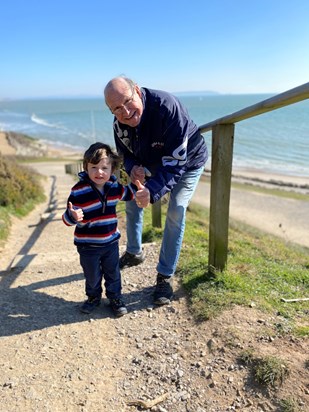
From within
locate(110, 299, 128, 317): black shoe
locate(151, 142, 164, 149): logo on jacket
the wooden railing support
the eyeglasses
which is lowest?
locate(110, 299, 128, 317): black shoe

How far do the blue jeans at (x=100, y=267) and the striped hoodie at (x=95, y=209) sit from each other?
75mm

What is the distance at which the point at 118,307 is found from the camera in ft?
10.7

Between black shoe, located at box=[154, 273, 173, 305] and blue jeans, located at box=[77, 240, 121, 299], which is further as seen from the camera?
black shoe, located at box=[154, 273, 173, 305]

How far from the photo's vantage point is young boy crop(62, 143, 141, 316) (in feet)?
9.64

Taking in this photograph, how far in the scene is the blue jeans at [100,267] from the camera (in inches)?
122

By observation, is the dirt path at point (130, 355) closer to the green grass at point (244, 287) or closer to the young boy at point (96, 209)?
the green grass at point (244, 287)

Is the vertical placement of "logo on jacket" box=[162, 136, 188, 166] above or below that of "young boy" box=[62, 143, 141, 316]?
above

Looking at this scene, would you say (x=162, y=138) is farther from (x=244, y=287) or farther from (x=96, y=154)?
(x=244, y=287)

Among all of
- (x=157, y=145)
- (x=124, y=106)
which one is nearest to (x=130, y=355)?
(x=157, y=145)

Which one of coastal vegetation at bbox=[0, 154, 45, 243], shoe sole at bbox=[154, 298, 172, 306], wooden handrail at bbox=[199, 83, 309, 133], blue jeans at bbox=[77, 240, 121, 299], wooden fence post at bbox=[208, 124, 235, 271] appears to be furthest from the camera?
coastal vegetation at bbox=[0, 154, 45, 243]

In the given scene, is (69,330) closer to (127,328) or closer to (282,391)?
(127,328)

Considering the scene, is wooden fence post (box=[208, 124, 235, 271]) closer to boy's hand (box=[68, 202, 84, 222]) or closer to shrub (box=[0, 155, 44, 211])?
boy's hand (box=[68, 202, 84, 222])

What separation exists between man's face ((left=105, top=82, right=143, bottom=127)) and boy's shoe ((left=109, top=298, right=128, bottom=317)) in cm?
153

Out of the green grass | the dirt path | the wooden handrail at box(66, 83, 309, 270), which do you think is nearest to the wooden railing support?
the green grass
